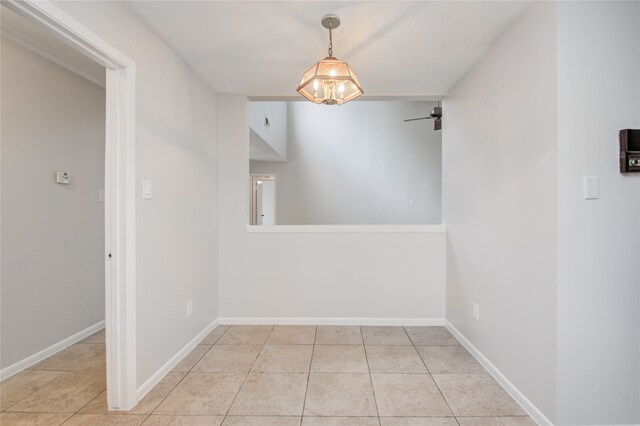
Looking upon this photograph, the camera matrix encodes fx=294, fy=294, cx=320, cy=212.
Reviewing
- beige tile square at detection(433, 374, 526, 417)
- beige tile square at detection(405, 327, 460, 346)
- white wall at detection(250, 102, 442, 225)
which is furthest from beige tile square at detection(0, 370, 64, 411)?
white wall at detection(250, 102, 442, 225)

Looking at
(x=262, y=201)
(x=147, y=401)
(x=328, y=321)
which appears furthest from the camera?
(x=262, y=201)

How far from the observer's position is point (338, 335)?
2.78m

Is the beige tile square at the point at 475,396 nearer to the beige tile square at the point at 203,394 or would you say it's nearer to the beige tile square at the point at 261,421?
the beige tile square at the point at 261,421

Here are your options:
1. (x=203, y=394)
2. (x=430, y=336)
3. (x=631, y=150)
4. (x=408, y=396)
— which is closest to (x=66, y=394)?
(x=203, y=394)

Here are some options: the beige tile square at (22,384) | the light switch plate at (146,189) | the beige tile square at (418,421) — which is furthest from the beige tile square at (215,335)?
the beige tile square at (418,421)

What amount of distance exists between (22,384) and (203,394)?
125 centimetres

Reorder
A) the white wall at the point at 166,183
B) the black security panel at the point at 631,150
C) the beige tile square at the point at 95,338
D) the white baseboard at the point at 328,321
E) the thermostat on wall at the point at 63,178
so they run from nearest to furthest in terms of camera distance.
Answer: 1. the black security panel at the point at 631,150
2. the white wall at the point at 166,183
3. the thermostat on wall at the point at 63,178
4. the beige tile square at the point at 95,338
5. the white baseboard at the point at 328,321

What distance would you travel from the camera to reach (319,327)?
9.76ft

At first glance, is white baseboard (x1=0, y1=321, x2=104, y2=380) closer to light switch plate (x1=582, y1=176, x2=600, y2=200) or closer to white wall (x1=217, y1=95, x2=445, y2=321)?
white wall (x1=217, y1=95, x2=445, y2=321)

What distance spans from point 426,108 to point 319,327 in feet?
16.8

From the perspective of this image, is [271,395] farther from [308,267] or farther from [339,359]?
[308,267]

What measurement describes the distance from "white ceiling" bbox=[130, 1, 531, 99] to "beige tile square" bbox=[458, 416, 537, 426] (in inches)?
92.0

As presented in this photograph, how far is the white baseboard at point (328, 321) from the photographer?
9.92 ft

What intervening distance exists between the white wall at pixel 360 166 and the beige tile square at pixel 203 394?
4.50m
